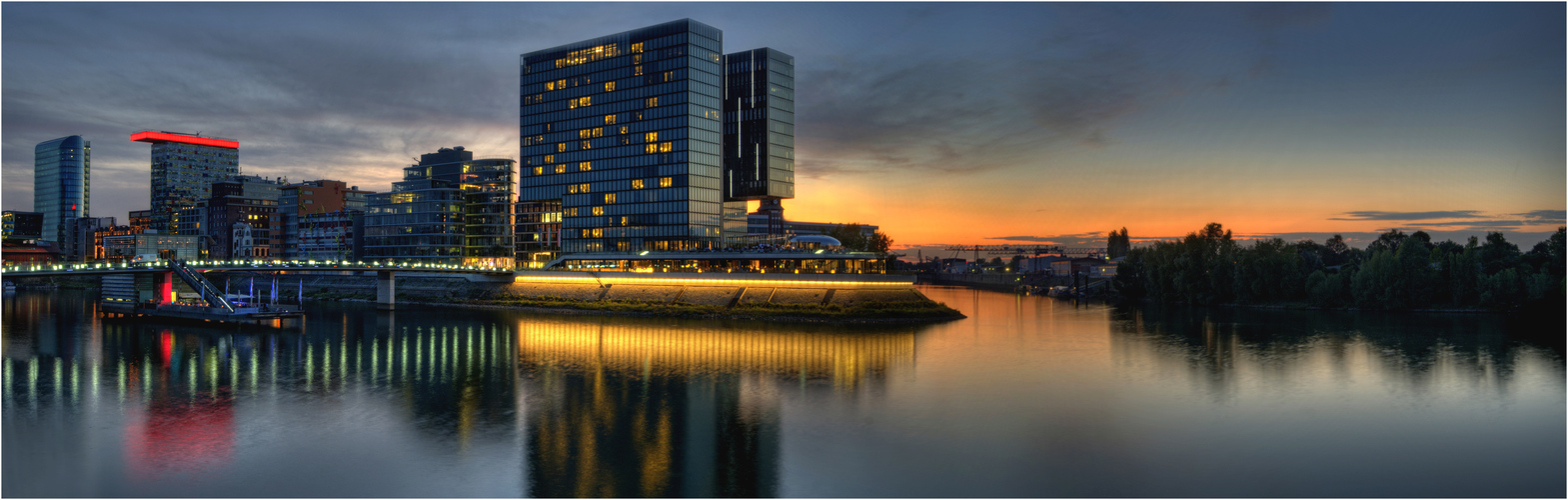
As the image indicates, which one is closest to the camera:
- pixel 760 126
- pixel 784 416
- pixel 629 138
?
pixel 784 416

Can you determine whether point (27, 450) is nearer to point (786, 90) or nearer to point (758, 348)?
point (758, 348)

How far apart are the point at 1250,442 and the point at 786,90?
150 metres

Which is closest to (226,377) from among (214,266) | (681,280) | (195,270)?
(195,270)

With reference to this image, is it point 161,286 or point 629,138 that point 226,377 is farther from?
point 629,138

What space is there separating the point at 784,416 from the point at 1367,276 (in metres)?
104

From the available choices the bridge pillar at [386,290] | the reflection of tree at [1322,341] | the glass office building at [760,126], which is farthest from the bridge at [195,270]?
the reflection of tree at [1322,341]

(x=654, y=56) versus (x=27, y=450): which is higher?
(x=654, y=56)

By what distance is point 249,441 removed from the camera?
122 feet

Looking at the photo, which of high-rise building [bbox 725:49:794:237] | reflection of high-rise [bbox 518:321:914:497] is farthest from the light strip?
high-rise building [bbox 725:49:794:237]

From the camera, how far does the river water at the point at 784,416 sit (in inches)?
1254

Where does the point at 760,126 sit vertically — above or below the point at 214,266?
above

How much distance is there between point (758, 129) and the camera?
7003 inches

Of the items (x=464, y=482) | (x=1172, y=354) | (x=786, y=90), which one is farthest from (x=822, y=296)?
(x=786, y=90)

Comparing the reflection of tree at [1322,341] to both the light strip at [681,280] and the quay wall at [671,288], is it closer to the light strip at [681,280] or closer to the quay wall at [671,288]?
the quay wall at [671,288]
